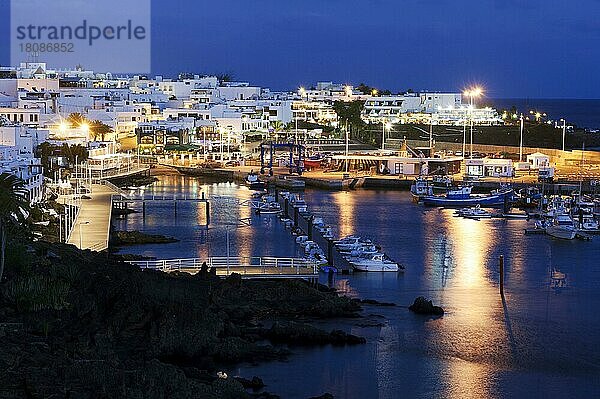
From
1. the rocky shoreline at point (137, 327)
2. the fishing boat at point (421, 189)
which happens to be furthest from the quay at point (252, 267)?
the fishing boat at point (421, 189)

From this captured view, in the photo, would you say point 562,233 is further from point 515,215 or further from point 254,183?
point 254,183

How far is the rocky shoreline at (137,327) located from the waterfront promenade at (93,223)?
84.3 inches

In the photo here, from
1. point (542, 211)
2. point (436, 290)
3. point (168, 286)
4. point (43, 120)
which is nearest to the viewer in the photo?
point (168, 286)

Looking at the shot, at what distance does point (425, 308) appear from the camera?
1235 centimetres

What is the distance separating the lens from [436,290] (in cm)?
1383

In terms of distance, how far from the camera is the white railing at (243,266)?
13391 mm

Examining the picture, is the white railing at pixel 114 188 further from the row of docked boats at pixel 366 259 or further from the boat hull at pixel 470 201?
the row of docked boats at pixel 366 259

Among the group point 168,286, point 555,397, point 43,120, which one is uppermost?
point 43,120

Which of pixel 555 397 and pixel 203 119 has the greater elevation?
pixel 203 119

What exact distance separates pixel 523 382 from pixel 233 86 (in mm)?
50181

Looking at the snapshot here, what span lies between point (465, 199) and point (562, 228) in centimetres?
574

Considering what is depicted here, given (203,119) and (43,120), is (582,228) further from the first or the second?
(203,119)

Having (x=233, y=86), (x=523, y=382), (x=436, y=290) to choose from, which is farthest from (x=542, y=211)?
(x=233, y=86)

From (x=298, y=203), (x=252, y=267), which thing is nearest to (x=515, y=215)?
(x=298, y=203)
